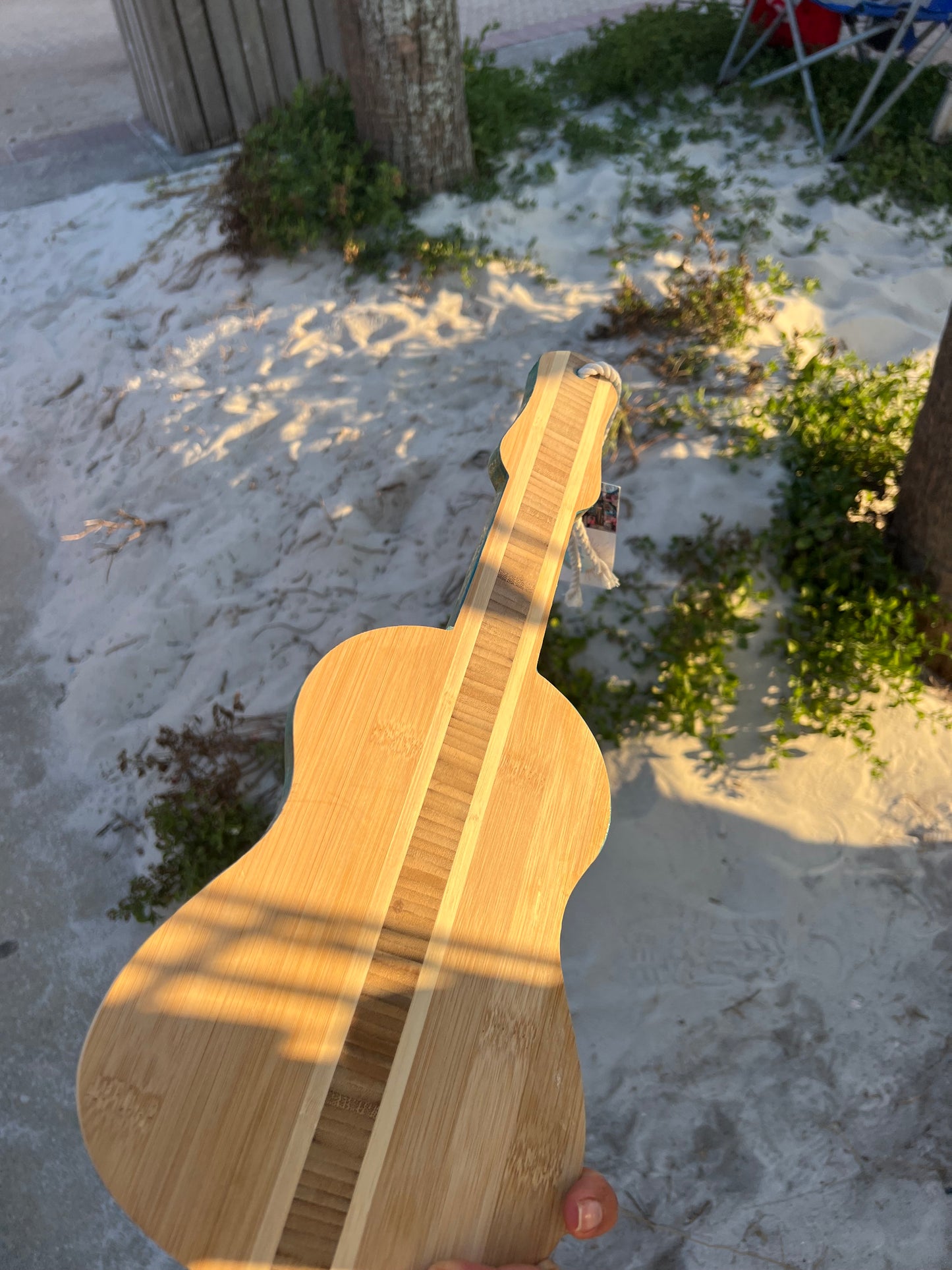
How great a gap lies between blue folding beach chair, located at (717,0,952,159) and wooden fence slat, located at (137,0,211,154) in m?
3.02

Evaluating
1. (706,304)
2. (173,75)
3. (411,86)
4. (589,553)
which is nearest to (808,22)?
(411,86)

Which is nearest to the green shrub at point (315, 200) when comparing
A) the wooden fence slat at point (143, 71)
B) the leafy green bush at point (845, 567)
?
the wooden fence slat at point (143, 71)

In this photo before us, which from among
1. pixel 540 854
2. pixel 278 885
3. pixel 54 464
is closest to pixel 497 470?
pixel 540 854

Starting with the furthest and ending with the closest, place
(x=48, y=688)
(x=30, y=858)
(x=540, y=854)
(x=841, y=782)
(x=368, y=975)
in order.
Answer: (x=48, y=688) → (x=30, y=858) → (x=841, y=782) → (x=540, y=854) → (x=368, y=975)

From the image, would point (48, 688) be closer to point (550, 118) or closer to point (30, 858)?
point (30, 858)

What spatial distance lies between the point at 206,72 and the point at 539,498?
14.9ft

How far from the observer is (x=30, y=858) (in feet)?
9.08

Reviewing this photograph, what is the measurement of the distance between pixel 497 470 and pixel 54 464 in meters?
2.62

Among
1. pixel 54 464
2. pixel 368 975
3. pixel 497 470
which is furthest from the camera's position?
pixel 54 464

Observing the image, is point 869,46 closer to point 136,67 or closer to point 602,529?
point 136,67

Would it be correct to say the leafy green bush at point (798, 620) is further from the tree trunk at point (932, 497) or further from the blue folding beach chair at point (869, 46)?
the blue folding beach chair at point (869, 46)

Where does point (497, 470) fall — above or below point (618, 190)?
above

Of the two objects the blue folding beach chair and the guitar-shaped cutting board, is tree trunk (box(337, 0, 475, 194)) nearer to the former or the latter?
the blue folding beach chair

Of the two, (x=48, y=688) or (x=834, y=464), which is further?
(x=48, y=688)
